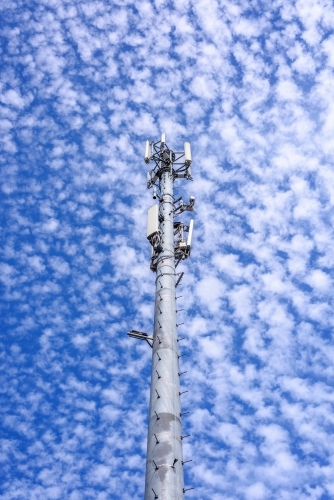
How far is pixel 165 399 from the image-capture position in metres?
16.3

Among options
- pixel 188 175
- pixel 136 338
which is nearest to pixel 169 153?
pixel 188 175

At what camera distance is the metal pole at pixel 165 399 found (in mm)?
14031

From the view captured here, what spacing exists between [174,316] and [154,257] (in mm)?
4485

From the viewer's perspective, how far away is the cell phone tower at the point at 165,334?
46.9 feet

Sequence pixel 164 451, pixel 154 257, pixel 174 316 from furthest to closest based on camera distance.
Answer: pixel 154 257, pixel 174 316, pixel 164 451

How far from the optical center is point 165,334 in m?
18.6

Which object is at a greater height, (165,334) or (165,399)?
(165,334)

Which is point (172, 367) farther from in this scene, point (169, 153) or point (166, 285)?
point (169, 153)

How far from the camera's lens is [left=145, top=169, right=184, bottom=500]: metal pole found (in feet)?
46.0

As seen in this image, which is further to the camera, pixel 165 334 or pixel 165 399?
pixel 165 334

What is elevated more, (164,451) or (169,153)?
(169,153)

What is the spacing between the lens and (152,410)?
16.2 metres

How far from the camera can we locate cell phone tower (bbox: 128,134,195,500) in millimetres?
14297

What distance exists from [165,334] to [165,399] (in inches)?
114
